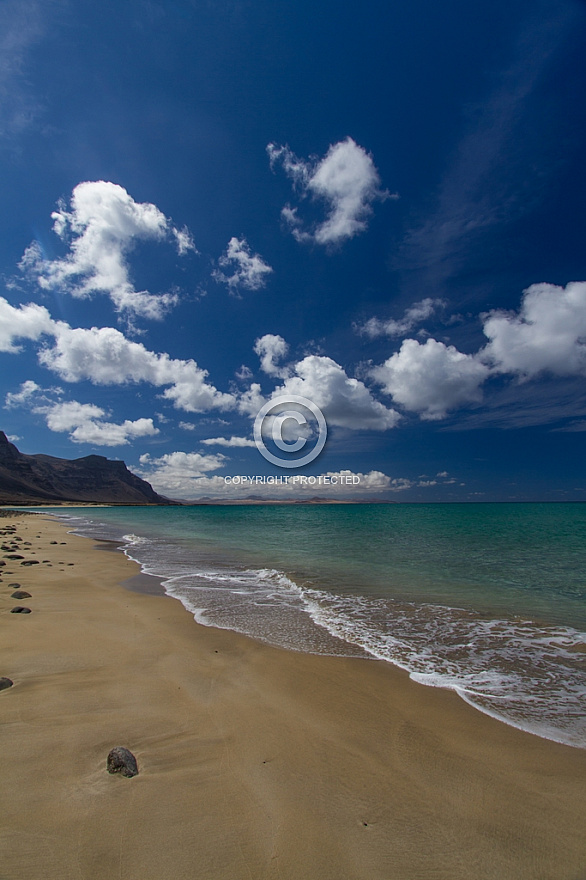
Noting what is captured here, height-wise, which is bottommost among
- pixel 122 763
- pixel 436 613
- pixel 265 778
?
pixel 436 613

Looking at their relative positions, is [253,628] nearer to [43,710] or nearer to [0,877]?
[43,710]

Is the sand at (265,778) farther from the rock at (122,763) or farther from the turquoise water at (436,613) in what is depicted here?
the turquoise water at (436,613)

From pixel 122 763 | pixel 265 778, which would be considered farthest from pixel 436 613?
pixel 122 763

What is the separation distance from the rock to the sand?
122 millimetres

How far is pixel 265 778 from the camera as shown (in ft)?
13.4

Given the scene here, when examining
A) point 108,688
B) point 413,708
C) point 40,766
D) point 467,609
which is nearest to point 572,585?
point 467,609

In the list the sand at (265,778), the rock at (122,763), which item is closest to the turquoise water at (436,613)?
the sand at (265,778)

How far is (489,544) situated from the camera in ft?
101

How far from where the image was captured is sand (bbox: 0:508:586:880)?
307cm

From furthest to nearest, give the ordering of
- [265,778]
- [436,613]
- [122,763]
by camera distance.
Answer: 1. [436,613]
2. [265,778]
3. [122,763]

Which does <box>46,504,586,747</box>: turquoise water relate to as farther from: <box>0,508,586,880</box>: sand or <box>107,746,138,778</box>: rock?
<box>107,746,138,778</box>: rock

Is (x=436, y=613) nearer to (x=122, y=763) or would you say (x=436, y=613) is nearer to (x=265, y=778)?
(x=265, y=778)

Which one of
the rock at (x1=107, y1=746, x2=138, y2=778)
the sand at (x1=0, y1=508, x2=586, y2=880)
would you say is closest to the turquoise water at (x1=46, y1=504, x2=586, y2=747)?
the sand at (x1=0, y1=508, x2=586, y2=880)

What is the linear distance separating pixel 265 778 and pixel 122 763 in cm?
158
